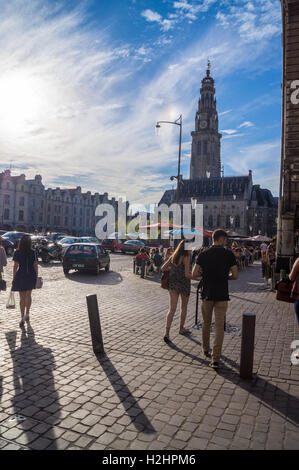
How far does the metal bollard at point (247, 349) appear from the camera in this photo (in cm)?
475

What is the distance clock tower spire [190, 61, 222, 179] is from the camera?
9925 centimetres

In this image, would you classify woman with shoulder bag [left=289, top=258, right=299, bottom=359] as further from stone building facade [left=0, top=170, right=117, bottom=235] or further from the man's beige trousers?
stone building facade [left=0, top=170, right=117, bottom=235]

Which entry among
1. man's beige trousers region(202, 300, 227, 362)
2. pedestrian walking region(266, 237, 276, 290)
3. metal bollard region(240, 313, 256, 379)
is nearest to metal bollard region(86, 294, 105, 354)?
man's beige trousers region(202, 300, 227, 362)

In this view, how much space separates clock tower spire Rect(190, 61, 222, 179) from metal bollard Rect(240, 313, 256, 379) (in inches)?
Answer: 3788

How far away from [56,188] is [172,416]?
255 feet

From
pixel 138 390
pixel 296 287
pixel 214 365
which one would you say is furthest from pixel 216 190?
pixel 138 390

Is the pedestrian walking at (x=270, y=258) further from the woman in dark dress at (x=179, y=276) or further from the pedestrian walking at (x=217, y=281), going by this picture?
the pedestrian walking at (x=217, y=281)

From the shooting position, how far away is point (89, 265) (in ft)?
52.2

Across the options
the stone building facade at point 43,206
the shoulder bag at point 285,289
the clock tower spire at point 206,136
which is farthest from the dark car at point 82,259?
the clock tower spire at point 206,136

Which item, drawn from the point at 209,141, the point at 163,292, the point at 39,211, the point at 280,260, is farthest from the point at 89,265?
the point at 209,141

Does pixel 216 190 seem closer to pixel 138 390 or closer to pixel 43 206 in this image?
pixel 43 206

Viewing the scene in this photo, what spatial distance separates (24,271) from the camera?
7.16 meters

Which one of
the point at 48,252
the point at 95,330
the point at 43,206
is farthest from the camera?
the point at 43,206

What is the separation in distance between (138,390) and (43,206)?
71968mm
